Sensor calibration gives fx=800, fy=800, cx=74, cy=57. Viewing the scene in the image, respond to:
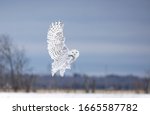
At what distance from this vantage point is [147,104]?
80.4 feet

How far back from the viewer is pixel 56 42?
25.7m

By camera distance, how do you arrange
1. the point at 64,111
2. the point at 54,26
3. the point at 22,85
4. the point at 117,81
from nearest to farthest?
the point at 64,111 < the point at 54,26 < the point at 22,85 < the point at 117,81

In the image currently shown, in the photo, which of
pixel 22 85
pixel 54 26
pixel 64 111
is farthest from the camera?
pixel 22 85

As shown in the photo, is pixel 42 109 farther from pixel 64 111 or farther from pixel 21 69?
pixel 21 69

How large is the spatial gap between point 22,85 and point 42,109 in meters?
12.5

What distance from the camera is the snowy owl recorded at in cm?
2572

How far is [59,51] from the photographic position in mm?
25875

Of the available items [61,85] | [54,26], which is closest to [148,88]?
[61,85]

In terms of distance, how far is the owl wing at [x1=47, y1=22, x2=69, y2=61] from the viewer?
25.7 m

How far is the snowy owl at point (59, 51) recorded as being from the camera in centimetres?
2572

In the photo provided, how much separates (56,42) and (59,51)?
0.34 meters

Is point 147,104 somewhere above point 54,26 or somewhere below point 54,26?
below

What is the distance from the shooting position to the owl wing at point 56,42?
2570cm

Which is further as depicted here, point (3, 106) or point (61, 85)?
point (61, 85)
